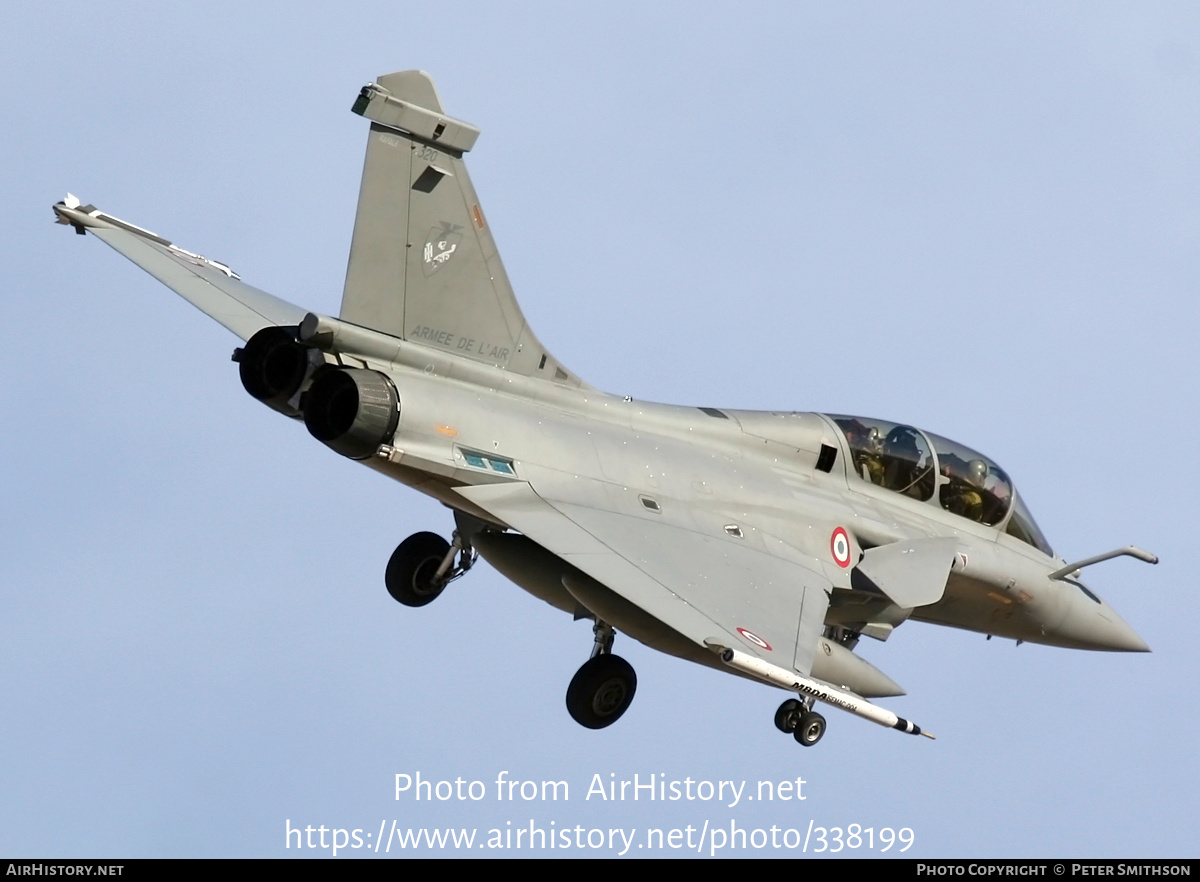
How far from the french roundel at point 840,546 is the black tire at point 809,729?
1.65m

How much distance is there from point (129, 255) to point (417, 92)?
388cm

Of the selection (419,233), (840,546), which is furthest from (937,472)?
(419,233)

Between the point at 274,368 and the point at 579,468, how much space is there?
8.92 feet

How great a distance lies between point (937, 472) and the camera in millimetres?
19938

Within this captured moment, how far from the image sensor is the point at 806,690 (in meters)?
15.0

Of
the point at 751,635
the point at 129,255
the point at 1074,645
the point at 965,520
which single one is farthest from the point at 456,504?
the point at 1074,645

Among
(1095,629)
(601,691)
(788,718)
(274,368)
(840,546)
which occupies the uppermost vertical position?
(274,368)

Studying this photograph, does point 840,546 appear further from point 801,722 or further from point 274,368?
point 274,368

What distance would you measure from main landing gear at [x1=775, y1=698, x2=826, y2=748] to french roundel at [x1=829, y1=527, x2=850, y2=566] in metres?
1.58

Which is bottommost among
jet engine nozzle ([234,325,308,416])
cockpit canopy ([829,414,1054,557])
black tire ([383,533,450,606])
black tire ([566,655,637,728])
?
black tire ([566,655,637,728])

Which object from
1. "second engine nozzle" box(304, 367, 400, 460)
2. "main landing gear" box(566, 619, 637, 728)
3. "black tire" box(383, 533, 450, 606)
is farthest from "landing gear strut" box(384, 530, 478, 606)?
"second engine nozzle" box(304, 367, 400, 460)

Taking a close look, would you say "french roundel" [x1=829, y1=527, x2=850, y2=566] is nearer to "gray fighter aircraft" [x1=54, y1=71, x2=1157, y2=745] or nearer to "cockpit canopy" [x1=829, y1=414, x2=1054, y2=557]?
"gray fighter aircraft" [x1=54, y1=71, x2=1157, y2=745]

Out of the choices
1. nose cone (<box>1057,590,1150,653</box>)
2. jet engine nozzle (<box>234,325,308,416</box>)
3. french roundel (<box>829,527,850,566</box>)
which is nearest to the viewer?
jet engine nozzle (<box>234,325,308,416</box>)

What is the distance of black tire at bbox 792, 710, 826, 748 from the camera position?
56.1ft
